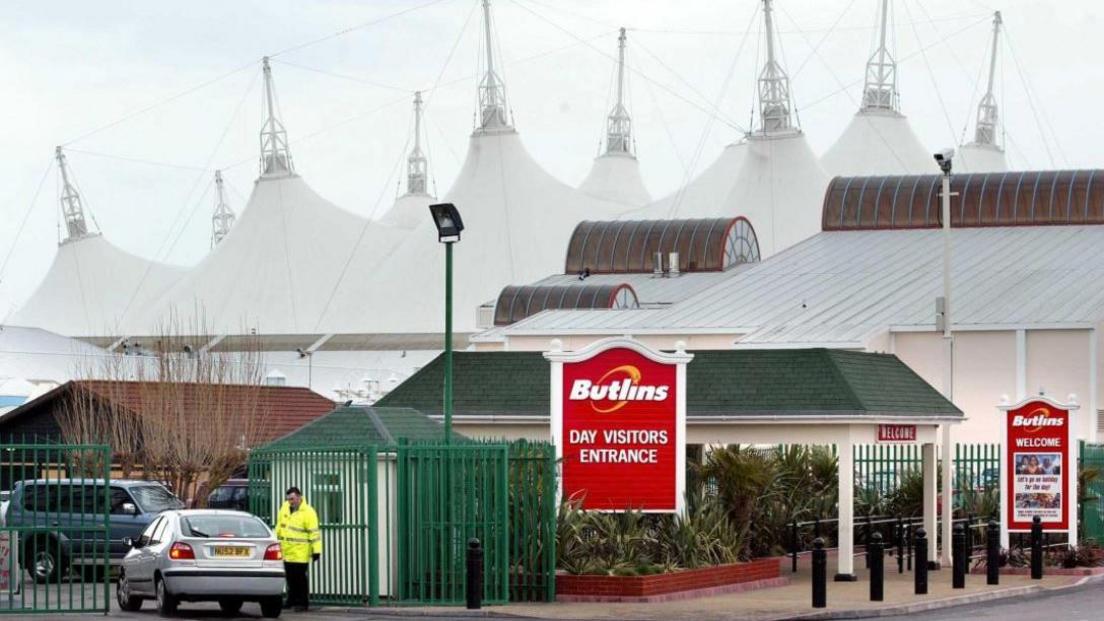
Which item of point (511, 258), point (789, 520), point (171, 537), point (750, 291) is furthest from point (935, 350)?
point (511, 258)

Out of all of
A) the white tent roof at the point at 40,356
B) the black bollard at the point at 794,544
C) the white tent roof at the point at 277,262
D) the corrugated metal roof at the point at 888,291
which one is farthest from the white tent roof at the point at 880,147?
the black bollard at the point at 794,544

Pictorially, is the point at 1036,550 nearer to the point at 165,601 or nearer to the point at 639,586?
the point at 639,586

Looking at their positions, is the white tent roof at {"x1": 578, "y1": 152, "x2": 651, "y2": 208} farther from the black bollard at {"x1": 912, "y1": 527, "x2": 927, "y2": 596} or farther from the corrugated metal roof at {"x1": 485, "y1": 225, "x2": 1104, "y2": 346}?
the black bollard at {"x1": 912, "y1": 527, "x2": 927, "y2": 596}

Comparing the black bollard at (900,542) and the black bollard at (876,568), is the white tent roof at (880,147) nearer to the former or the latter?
the black bollard at (900,542)

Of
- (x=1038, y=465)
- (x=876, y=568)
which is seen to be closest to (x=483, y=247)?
(x=1038, y=465)

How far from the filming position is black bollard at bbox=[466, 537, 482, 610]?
24672 mm

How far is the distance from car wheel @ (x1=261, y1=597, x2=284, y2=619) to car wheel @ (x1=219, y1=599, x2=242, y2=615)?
307mm

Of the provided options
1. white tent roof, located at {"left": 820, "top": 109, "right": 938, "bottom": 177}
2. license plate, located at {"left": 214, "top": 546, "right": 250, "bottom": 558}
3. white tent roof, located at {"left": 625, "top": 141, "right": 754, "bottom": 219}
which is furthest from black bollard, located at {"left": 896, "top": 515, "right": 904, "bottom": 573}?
white tent roof, located at {"left": 820, "top": 109, "right": 938, "bottom": 177}

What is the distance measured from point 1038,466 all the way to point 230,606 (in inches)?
594

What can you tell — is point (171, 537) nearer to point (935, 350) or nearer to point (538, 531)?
point (538, 531)

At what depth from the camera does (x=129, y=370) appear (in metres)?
64.2

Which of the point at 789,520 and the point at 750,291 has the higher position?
the point at 750,291

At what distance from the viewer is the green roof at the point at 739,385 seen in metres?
30.2

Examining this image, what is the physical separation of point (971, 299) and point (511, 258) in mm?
50321
